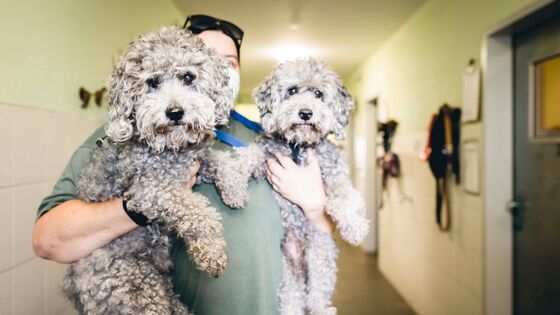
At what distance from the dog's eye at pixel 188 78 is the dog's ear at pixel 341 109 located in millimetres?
735

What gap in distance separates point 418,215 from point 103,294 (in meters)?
4.11

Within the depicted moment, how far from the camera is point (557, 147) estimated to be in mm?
2580

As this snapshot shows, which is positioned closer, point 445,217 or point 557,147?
point 557,147

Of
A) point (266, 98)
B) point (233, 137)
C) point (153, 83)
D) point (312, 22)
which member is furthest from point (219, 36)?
point (312, 22)

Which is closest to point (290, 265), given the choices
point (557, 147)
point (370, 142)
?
point (557, 147)

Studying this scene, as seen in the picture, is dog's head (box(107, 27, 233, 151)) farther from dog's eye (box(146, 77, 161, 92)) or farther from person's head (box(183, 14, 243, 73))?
person's head (box(183, 14, 243, 73))

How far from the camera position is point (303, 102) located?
1.74 metres

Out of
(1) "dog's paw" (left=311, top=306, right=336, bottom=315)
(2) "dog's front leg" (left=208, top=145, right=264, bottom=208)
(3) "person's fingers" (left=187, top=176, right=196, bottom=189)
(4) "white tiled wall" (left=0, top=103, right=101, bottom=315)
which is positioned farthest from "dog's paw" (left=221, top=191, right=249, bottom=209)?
(4) "white tiled wall" (left=0, top=103, right=101, bottom=315)

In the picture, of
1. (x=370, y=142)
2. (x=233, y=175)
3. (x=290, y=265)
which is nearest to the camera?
(x=233, y=175)

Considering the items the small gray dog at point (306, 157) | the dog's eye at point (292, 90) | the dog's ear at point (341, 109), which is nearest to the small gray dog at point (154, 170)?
the small gray dog at point (306, 157)

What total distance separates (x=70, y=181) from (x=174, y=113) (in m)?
0.51

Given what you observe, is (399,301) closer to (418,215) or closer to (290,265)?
(418,215)

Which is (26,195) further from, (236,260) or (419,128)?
(419,128)

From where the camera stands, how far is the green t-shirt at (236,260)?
1.29 metres
